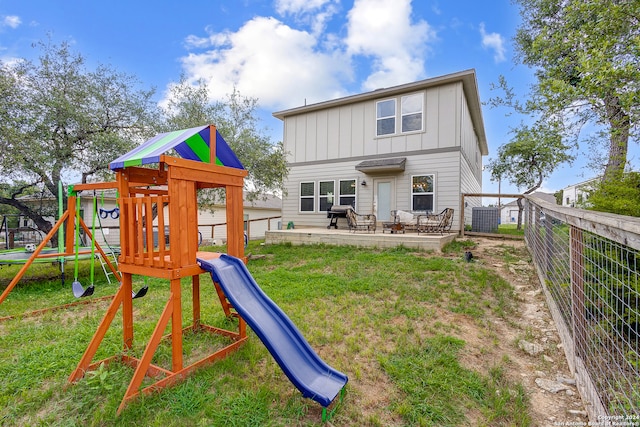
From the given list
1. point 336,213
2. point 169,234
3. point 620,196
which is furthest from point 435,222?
point 169,234

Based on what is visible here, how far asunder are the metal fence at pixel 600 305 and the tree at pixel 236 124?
694 centimetres

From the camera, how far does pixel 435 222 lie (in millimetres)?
8641

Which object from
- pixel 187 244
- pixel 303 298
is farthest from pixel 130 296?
pixel 303 298

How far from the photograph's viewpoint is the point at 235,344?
295 centimetres

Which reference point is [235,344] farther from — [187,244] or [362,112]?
[362,112]

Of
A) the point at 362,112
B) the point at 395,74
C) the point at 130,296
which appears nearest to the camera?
the point at 130,296

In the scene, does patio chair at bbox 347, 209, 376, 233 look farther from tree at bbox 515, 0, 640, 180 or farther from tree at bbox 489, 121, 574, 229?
tree at bbox 489, 121, 574, 229

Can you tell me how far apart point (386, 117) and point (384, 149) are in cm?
119

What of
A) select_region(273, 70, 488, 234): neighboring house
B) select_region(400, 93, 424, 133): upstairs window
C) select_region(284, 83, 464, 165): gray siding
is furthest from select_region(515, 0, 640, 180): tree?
select_region(400, 93, 424, 133): upstairs window

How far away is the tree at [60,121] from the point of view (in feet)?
19.7

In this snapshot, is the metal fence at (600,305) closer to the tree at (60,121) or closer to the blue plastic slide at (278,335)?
the blue plastic slide at (278,335)

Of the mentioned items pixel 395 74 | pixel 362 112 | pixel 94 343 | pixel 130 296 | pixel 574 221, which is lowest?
pixel 94 343

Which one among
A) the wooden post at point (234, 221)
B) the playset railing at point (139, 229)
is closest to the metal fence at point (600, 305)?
the wooden post at point (234, 221)

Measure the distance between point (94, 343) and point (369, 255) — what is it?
552 cm
